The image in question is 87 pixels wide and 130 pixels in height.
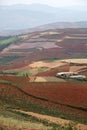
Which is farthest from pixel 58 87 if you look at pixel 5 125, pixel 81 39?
pixel 81 39

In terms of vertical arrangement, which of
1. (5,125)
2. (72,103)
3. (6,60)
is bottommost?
(6,60)

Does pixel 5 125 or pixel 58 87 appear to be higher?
pixel 5 125

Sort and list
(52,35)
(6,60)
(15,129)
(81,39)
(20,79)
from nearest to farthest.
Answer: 1. (15,129)
2. (20,79)
3. (6,60)
4. (81,39)
5. (52,35)

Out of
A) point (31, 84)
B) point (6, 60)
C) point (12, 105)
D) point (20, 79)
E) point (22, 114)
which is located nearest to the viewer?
point (22, 114)

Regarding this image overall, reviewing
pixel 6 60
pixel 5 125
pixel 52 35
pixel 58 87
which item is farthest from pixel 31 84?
pixel 52 35

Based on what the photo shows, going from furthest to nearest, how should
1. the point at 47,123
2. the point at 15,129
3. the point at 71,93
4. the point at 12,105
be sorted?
1. the point at 71,93
2. the point at 12,105
3. the point at 47,123
4. the point at 15,129

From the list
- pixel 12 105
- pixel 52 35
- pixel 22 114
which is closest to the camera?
pixel 22 114

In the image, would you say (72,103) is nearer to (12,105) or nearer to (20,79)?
(12,105)

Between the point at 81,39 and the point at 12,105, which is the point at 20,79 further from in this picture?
the point at 81,39

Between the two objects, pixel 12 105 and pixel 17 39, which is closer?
pixel 12 105
